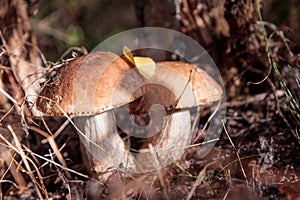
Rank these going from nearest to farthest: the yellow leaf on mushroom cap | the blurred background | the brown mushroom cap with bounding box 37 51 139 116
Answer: the brown mushroom cap with bounding box 37 51 139 116, the yellow leaf on mushroom cap, the blurred background

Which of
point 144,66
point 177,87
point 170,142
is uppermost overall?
point 144,66

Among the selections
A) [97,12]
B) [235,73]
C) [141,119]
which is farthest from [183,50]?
[97,12]

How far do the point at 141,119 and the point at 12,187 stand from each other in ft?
2.45

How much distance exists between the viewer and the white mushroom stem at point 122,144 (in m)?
1.83

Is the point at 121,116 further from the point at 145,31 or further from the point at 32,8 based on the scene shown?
the point at 32,8

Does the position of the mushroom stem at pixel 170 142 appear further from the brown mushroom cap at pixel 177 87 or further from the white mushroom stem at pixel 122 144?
the brown mushroom cap at pixel 177 87

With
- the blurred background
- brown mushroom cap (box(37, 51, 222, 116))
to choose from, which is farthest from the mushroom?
the blurred background

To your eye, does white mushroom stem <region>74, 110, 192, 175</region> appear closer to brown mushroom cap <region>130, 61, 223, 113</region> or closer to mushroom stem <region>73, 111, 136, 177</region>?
mushroom stem <region>73, 111, 136, 177</region>

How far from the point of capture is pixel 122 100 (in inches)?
67.3

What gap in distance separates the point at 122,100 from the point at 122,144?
307 mm

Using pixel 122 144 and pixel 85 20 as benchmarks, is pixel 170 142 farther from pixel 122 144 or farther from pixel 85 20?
pixel 85 20

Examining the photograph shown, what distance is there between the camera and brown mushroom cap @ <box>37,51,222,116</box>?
1667mm

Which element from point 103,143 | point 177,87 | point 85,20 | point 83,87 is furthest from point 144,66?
point 85,20

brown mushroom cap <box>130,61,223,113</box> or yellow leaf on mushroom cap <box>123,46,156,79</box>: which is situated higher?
yellow leaf on mushroom cap <box>123,46,156,79</box>
